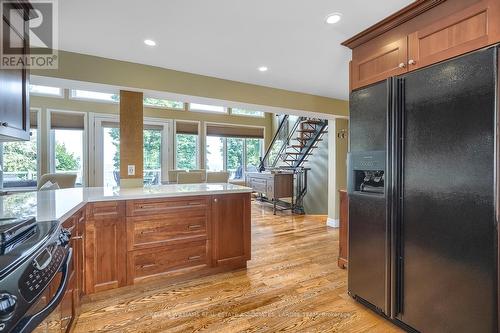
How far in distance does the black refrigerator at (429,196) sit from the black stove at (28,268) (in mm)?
1983

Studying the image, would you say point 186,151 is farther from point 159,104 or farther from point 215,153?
point 159,104

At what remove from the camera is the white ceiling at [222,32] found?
1.78 metres

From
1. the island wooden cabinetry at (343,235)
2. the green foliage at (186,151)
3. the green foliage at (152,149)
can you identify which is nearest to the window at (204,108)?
the green foliage at (186,151)

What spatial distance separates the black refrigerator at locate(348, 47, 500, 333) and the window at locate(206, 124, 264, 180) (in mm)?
5886

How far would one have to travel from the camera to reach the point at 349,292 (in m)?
2.22

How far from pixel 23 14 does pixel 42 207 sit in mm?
1207

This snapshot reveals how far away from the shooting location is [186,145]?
716 cm

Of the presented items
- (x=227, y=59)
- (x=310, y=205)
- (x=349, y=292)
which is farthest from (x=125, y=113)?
(x=310, y=205)

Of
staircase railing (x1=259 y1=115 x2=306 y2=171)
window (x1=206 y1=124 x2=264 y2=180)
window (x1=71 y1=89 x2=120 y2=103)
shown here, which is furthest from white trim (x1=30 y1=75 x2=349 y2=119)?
window (x1=206 y1=124 x2=264 y2=180)

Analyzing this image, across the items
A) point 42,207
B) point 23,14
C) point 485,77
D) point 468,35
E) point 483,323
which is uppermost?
point 23,14

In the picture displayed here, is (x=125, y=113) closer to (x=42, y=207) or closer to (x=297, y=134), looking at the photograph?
(x=42, y=207)

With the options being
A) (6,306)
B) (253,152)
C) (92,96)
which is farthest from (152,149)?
(6,306)

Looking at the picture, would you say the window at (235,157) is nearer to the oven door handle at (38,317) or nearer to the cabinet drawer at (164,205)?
the cabinet drawer at (164,205)

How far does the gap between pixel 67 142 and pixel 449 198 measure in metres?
6.82
